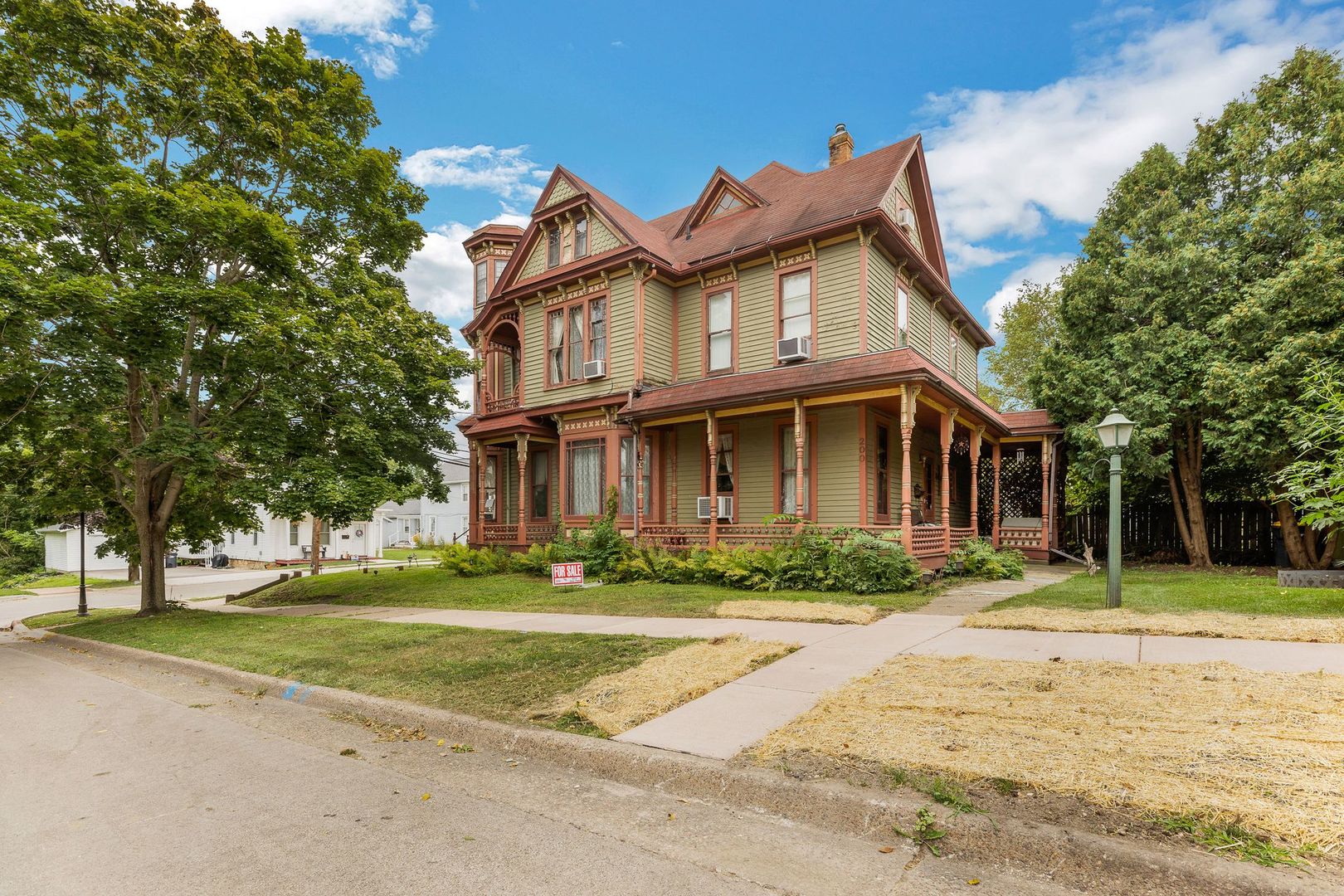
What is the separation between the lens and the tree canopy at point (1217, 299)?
13.9 metres

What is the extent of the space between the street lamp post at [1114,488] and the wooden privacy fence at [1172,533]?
1050 cm

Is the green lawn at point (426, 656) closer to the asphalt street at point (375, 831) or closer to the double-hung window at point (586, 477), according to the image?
the asphalt street at point (375, 831)

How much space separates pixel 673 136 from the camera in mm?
22500

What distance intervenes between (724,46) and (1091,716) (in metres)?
17.3

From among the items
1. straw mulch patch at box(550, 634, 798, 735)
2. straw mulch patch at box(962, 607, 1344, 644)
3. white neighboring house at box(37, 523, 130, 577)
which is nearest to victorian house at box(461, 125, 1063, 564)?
straw mulch patch at box(962, 607, 1344, 644)

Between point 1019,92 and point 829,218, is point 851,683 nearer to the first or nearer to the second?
point 829,218

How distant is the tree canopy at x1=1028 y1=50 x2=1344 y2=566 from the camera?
546 inches

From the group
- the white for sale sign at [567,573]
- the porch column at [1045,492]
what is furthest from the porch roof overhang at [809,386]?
the white for sale sign at [567,573]

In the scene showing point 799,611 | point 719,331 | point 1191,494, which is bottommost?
point 799,611

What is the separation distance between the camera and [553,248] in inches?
784

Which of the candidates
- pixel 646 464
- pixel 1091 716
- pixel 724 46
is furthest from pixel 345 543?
pixel 1091 716

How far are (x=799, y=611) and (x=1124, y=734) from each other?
18.9 ft

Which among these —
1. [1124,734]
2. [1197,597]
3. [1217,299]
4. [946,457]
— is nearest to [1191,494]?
[1217,299]

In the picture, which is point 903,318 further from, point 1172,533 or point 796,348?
point 1172,533
